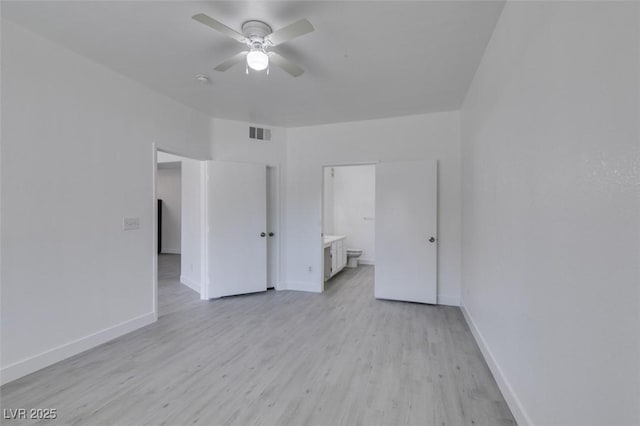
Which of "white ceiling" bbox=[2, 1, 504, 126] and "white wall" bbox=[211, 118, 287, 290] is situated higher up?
"white ceiling" bbox=[2, 1, 504, 126]

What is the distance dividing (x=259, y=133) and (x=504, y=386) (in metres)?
4.28

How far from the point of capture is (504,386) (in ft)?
6.40

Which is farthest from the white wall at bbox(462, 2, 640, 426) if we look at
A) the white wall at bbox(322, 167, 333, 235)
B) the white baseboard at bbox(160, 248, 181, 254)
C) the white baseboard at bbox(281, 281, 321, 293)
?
the white baseboard at bbox(160, 248, 181, 254)

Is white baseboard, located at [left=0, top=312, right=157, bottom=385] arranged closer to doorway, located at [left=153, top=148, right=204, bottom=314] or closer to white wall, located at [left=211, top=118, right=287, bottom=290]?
doorway, located at [left=153, top=148, right=204, bottom=314]

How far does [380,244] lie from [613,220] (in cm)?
328

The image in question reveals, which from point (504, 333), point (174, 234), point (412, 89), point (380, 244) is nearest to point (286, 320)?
Result: point (380, 244)

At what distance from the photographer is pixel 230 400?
1.95m

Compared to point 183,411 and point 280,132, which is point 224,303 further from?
point 280,132

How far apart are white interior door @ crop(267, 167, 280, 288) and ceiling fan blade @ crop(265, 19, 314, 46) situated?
9.18ft

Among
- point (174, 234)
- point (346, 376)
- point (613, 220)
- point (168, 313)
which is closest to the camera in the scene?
→ point (613, 220)

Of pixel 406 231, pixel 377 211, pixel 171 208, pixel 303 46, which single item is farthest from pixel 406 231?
pixel 171 208

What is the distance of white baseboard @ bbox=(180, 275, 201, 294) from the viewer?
458 cm

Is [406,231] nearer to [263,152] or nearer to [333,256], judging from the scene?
[333,256]

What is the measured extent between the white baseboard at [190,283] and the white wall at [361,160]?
148cm
